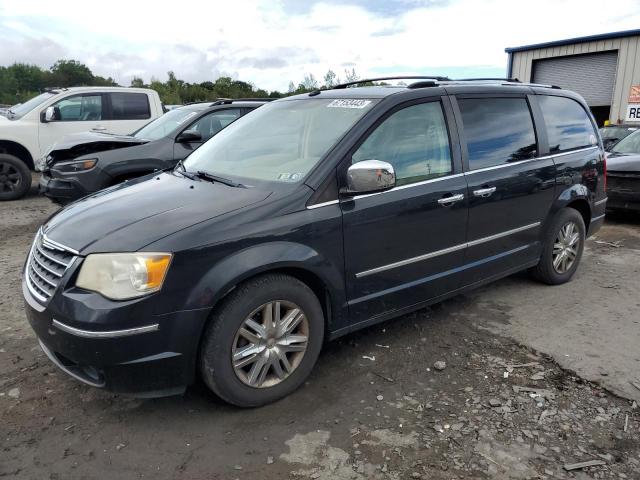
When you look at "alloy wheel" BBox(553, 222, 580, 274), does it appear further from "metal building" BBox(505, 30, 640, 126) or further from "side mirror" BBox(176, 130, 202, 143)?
"metal building" BBox(505, 30, 640, 126)

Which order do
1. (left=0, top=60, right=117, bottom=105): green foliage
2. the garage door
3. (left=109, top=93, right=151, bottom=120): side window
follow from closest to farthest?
1. (left=109, top=93, right=151, bottom=120): side window
2. the garage door
3. (left=0, top=60, right=117, bottom=105): green foliage

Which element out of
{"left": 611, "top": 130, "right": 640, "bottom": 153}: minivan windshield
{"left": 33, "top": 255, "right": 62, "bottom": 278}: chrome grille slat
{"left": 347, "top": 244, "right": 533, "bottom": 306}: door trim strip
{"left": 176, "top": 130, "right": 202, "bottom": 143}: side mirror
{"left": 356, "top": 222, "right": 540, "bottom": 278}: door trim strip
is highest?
{"left": 176, "top": 130, "right": 202, "bottom": 143}: side mirror

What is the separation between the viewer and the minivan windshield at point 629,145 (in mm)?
8039

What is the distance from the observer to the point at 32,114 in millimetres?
9500

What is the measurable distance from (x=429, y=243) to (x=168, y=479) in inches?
83.3

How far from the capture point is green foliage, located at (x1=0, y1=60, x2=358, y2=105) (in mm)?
34375

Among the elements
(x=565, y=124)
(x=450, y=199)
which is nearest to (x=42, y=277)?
(x=450, y=199)

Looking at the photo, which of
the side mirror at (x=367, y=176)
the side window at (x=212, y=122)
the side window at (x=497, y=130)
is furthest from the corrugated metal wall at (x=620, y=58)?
the side mirror at (x=367, y=176)

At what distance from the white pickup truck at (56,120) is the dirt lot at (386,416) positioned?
246 inches

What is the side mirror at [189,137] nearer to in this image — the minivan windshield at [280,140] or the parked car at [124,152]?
the parked car at [124,152]

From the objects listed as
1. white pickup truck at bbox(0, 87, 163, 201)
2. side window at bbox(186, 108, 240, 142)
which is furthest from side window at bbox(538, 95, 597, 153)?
white pickup truck at bbox(0, 87, 163, 201)

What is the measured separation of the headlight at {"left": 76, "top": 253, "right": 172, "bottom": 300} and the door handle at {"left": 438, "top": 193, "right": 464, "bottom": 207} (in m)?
1.89

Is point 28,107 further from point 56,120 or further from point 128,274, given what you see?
point 128,274

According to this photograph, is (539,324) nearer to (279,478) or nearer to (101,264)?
(279,478)
